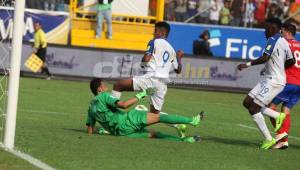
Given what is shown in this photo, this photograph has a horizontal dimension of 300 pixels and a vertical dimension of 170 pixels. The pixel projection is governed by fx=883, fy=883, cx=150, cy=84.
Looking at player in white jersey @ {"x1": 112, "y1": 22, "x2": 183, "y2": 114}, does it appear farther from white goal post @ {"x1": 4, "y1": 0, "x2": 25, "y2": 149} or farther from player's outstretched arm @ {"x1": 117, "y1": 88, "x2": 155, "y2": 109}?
white goal post @ {"x1": 4, "y1": 0, "x2": 25, "y2": 149}

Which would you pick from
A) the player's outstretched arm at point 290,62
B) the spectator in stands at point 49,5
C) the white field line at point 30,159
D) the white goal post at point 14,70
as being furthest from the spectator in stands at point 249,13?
the white field line at point 30,159

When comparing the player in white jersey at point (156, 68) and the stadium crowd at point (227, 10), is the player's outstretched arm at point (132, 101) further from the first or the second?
the stadium crowd at point (227, 10)

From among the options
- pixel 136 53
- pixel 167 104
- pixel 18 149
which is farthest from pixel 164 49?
pixel 136 53

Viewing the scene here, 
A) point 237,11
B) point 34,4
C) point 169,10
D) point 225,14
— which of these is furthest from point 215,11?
point 34,4

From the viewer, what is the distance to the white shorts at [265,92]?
13883mm

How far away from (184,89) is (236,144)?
1505cm

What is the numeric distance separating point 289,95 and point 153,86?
2.31m

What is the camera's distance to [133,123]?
14.0m

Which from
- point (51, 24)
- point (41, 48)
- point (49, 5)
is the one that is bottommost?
point (41, 48)

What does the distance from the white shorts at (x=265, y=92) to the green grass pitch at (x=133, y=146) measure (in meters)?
0.76

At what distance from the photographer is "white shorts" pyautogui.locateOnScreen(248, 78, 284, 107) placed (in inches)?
547

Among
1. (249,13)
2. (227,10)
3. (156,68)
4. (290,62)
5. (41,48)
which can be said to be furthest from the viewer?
(249,13)

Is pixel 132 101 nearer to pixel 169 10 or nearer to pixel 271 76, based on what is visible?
pixel 271 76

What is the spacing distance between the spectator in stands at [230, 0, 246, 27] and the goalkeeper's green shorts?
19.8 meters
